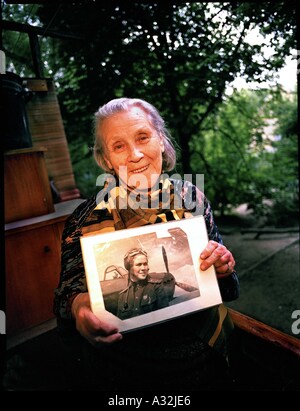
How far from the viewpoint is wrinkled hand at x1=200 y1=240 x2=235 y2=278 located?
1.25 m

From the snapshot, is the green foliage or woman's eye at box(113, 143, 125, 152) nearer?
woman's eye at box(113, 143, 125, 152)

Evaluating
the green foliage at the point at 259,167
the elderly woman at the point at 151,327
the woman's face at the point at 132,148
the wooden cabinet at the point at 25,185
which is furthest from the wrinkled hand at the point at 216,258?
the green foliage at the point at 259,167

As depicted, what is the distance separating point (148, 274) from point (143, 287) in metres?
0.06

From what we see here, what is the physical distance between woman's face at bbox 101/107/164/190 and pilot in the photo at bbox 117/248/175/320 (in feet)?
1.40

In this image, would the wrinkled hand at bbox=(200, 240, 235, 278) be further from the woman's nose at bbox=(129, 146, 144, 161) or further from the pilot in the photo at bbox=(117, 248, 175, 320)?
the woman's nose at bbox=(129, 146, 144, 161)

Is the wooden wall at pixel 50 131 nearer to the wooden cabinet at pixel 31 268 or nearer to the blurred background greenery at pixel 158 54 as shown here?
the blurred background greenery at pixel 158 54

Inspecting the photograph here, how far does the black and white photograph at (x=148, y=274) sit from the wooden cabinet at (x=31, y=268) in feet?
5.45

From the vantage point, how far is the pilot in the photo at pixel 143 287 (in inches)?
46.8

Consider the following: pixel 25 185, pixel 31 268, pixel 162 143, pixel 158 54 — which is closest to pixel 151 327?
pixel 162 143

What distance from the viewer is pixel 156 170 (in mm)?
1479

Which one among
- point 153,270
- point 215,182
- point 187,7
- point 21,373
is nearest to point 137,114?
point 153,270

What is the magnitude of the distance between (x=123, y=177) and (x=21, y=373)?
2.16 m

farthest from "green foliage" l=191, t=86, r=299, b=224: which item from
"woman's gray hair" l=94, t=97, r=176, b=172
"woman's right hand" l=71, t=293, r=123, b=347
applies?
"woman's right hand" l=71, t=293, r=123, b=347

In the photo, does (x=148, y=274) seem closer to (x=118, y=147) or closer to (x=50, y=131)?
(x=118, y=147)
